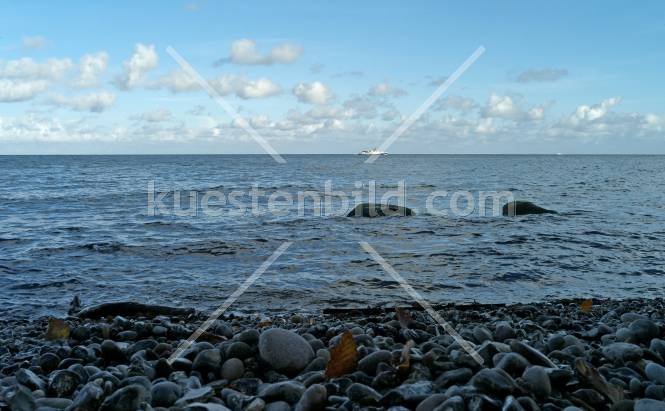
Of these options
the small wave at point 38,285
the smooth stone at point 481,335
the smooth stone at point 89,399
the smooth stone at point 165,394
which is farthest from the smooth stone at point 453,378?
the small wave at point 38,285

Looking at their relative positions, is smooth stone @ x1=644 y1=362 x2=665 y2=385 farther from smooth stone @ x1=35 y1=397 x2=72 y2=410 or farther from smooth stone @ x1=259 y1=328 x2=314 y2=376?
smooth stone @ x1=35 y1=397 x2=72 y2=410

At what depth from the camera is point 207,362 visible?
4.70 meters

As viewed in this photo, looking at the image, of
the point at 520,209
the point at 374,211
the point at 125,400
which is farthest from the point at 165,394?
the point at 520,209

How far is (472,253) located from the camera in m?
13.8

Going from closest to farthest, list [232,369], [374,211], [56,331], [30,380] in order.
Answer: [30,380] < [232,369] < [56,331] < [374,211]

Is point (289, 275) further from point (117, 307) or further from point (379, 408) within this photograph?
point (379, 408)

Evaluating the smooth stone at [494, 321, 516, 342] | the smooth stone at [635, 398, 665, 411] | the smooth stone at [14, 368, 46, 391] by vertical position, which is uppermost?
the smooth stone at [635, 398, 665, 411]

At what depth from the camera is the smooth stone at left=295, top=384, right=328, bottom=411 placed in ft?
11.9

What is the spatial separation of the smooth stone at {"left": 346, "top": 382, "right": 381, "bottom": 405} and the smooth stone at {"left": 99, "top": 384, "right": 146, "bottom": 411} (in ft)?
4.64

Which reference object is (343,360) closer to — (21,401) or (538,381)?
(538,381)

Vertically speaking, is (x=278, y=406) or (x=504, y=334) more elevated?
(x=278, y=406)

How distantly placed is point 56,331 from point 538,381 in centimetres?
531

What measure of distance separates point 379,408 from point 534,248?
12026 mm

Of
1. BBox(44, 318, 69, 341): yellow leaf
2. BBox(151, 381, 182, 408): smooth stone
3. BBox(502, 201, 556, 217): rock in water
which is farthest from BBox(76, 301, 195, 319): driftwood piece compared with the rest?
BBox(502, 201, 556, 217): rock in water
